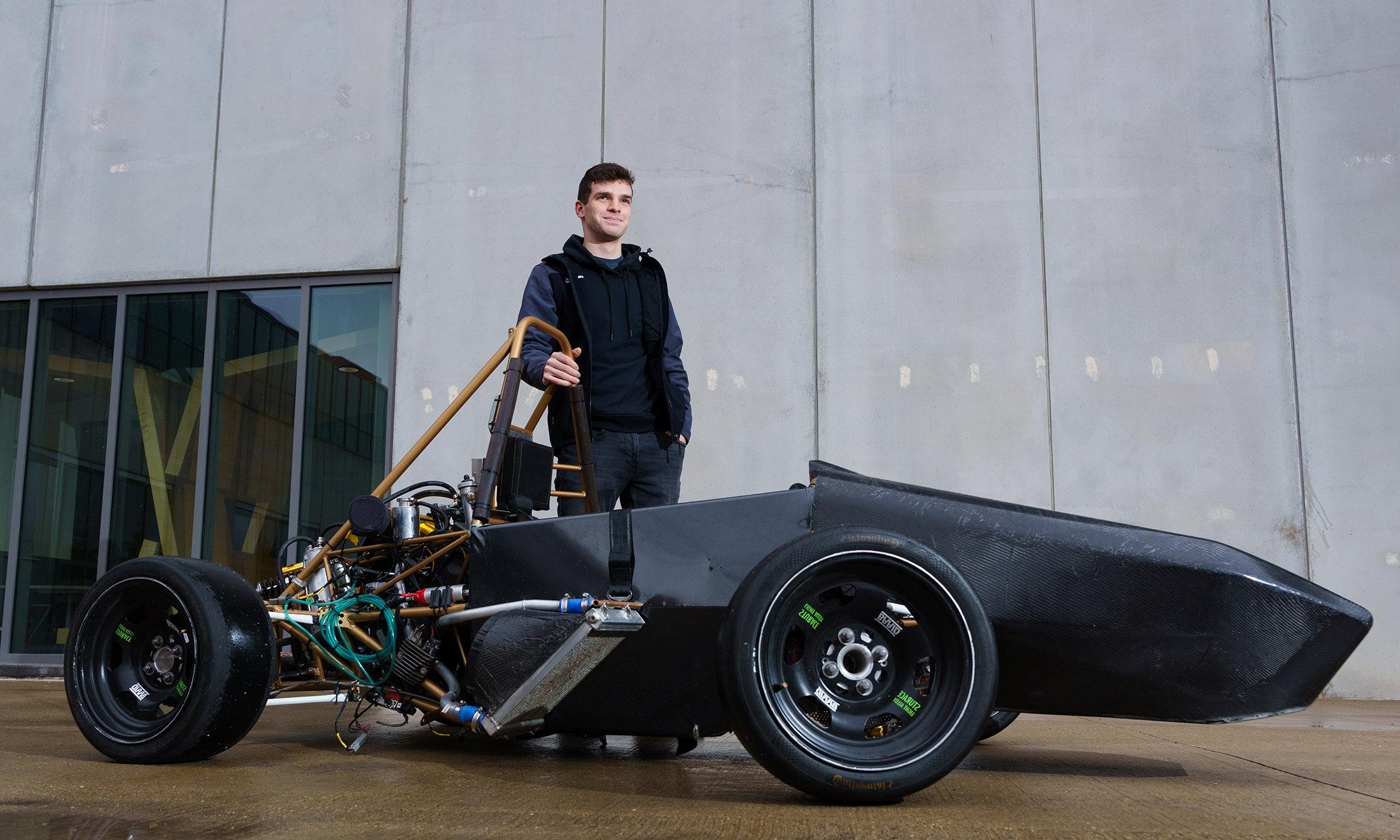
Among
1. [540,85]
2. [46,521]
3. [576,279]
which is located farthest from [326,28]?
[576,279]

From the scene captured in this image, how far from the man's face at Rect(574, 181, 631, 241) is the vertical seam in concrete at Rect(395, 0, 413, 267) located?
4180mm

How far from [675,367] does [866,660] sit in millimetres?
1680

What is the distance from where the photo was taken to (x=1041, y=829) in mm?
1772

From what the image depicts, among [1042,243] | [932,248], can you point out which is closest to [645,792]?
[932,248]

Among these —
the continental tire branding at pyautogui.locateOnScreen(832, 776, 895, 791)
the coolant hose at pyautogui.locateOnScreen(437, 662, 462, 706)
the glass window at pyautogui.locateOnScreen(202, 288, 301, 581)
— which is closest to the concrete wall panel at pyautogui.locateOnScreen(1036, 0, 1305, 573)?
the coolant hose at pyautogui.locateOnScreen(437, 662, 462, 706)

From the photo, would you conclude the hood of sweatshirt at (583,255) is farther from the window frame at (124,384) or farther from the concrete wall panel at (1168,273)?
the window frame at (124,384)

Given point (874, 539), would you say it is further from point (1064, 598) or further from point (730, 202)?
point (730, 202)

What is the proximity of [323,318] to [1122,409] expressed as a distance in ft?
17.2

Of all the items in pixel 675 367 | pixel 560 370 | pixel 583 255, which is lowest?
pixel 560 370

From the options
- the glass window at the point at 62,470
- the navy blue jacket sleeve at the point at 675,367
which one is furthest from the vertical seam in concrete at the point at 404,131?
the navy blue jacket sleeve at the point at 675,367

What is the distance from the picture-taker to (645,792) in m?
2.20

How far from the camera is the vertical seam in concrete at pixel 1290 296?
21.0ft

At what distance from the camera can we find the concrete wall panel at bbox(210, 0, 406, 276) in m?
7.48

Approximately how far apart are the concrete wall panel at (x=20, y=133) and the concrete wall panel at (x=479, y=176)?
9.55 ft
